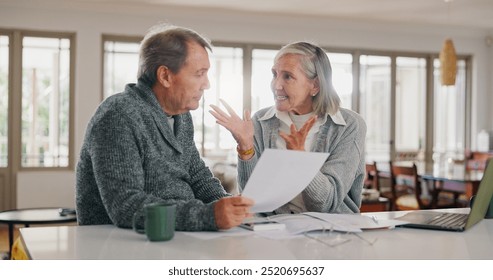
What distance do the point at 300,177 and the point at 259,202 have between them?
0.40ft

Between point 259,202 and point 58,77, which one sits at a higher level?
point 58,77

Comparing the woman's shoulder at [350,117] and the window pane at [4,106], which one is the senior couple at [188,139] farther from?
the window pane at [4,106]

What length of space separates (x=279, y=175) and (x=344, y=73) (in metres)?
6.32

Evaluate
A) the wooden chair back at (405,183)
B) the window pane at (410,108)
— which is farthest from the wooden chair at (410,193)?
→ the window pane at (410,108)

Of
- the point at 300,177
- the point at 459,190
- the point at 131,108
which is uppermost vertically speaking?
the point at 131,108

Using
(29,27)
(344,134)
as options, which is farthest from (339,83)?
(344,134)

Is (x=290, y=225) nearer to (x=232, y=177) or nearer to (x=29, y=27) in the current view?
(x=232, y=177)

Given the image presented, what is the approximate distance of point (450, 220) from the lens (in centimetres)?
170

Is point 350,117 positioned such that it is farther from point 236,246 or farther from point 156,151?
point 236,246

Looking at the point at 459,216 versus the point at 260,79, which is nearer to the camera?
the point at 459,216

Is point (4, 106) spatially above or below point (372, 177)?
above

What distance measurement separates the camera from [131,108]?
1.58 m

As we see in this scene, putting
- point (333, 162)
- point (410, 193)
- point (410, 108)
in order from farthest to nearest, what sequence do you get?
point (410, 108) → point (410, 193) → point (333, 162)

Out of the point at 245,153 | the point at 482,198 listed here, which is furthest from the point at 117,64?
the point at 482,198
